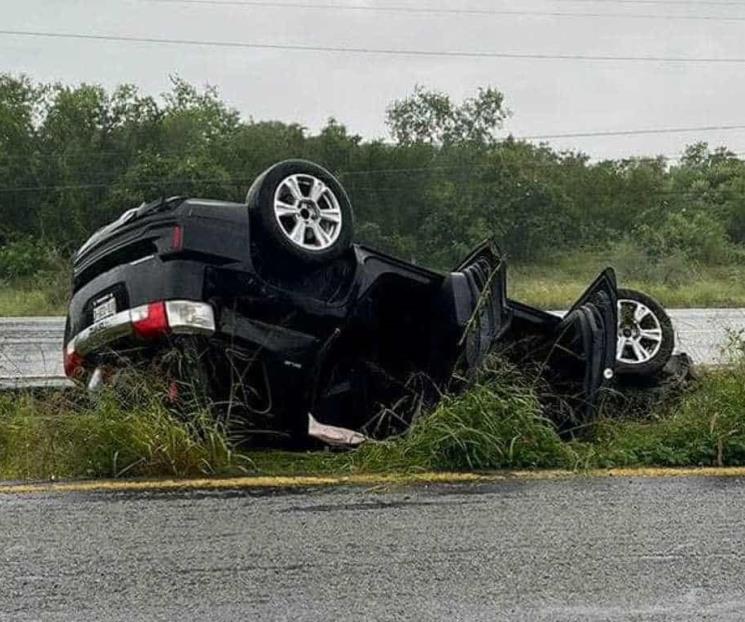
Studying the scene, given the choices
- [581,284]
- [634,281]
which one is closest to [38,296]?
[581,284]

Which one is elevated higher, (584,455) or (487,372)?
(487,372)

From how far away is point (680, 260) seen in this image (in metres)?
34.0

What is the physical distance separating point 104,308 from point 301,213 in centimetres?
116

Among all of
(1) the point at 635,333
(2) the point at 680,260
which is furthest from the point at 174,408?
(2) the point at 680,260

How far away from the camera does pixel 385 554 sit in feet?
12.0

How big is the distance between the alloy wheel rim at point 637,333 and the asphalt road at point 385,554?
81.7 inches

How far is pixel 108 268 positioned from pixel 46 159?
3121cm

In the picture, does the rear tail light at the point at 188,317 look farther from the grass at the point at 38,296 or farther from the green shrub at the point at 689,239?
the green shrub at the point at 689,239

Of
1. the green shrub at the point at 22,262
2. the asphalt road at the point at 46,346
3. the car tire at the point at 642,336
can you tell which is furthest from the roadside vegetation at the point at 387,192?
the car tire at the point at 642,336

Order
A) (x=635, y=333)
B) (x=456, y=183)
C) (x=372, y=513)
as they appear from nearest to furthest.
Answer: (x=372, y=513), (x=635, y=333), (x=456, y=183)

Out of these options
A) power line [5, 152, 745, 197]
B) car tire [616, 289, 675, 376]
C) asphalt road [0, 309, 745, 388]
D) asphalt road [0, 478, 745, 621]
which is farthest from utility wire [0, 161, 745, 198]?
asphalt road [0, 478, 745, 621]

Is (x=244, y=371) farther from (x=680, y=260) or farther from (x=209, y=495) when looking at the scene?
(x=680, y=260)

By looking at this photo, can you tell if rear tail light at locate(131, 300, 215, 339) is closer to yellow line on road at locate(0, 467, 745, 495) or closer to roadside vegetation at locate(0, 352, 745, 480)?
roadside vegetation at locate(0, 352, 745, 480)

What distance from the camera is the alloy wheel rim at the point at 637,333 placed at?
6.72m
